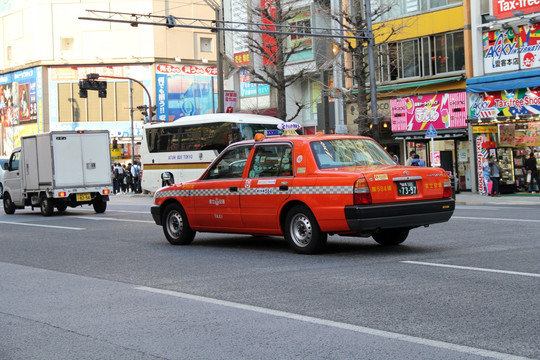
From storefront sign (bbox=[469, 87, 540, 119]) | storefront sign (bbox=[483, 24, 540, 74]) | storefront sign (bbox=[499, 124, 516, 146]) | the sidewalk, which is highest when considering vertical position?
storefront sign (bbox=[483, 24, 540, 74])

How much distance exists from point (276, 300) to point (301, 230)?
3568 mm

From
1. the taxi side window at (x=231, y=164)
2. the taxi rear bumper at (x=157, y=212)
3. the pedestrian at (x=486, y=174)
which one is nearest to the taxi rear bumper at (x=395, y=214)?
the taxi side window at (x=231, y=164)

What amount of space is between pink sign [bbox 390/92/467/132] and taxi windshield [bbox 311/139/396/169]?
21.3m

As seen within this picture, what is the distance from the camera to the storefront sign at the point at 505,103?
28481mm

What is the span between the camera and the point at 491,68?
1190 inches

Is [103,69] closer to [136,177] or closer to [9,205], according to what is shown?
[136,177]

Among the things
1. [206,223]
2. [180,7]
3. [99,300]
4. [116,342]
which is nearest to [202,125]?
[206,223]

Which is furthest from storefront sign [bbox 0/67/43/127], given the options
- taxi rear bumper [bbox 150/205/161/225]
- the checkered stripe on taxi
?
the checkered stripe on taxi

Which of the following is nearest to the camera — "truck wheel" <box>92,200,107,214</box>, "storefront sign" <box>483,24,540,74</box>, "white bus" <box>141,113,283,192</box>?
"truck wheel" <box>92,200,107,214</box>

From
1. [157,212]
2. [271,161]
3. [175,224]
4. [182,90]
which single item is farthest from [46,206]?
[182,90]

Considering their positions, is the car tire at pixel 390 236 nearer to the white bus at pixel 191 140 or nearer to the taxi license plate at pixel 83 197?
the taxi license plate at pixel 83 197

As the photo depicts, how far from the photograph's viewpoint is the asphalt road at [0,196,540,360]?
5.71 m

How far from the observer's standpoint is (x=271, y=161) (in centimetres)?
1166

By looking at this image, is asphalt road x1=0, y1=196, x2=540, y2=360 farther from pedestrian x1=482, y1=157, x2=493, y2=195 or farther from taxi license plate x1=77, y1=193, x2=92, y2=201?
pedestrian x1=482, y1=157, x2=493, y2=195
